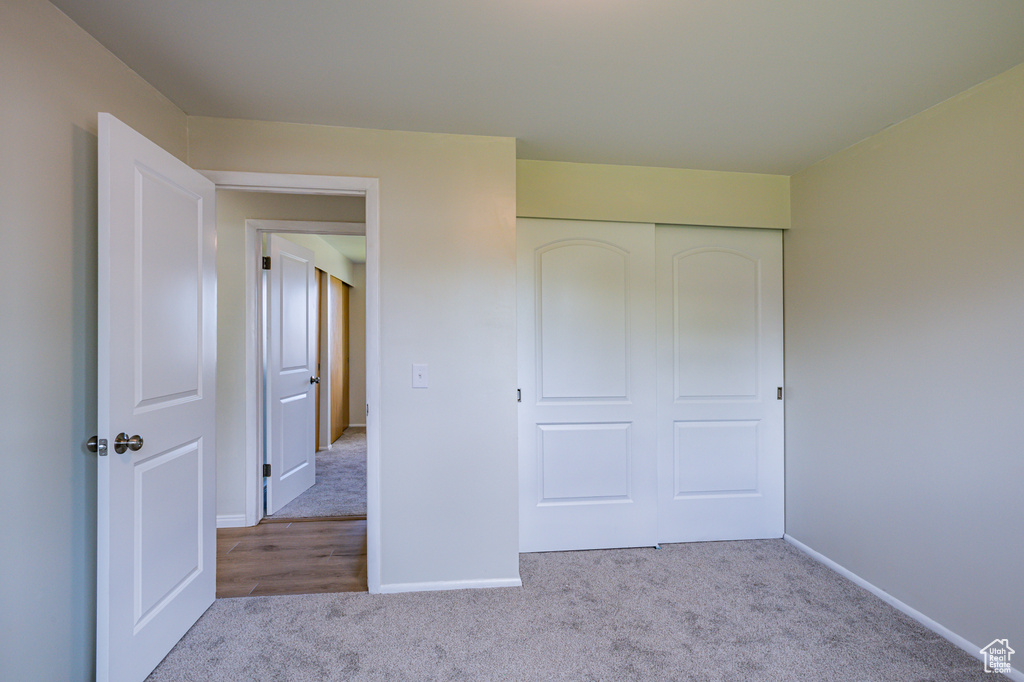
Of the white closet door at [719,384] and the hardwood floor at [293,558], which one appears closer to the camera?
the hardwood floor at [293,558]

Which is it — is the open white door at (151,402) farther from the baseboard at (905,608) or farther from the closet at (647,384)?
the baseboard at (905,608)

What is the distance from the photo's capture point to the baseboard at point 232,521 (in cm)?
328

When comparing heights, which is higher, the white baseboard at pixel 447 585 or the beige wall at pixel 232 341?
the beige wall at pixel 232 341

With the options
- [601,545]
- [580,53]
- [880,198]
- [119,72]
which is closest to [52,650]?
[119,72]

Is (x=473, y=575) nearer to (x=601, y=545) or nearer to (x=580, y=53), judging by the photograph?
(x=601, y=545)

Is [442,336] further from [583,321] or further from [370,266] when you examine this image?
[583,321]

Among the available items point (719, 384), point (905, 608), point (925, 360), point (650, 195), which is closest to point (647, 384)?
point (719, 384)

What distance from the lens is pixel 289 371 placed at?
3.69 metres

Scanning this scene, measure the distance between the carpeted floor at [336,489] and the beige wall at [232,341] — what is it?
449 millimetres

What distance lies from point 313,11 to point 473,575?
2.48 meters

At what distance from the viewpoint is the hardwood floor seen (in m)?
2.50

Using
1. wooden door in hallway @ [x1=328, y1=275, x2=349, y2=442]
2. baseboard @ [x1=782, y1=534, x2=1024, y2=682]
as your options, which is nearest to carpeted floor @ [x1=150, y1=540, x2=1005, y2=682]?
baseboard @ [x1=782, y1=534, x2=1024, y2=682]

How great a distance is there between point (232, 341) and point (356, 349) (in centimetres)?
399

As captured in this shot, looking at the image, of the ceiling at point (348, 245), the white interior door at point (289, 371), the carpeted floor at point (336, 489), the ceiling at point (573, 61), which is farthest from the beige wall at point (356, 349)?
the ceiling at point (573, 61)
